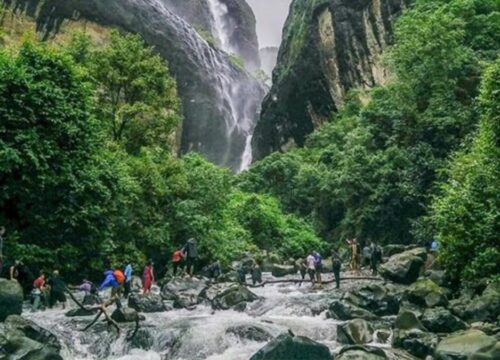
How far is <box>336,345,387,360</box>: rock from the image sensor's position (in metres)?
12.8

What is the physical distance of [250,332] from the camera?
1692 centimetres

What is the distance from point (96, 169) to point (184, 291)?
6.46 m

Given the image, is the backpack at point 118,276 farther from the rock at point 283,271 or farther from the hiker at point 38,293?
the rock at point 283,271

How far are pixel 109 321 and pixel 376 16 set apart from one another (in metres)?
50.5

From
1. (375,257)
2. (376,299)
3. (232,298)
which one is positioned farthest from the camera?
(375,257)

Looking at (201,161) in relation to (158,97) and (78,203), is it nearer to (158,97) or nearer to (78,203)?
(158,97)

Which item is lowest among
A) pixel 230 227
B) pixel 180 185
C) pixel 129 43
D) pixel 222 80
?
pixel 230 227

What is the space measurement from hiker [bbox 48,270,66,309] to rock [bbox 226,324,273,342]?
6.96 m

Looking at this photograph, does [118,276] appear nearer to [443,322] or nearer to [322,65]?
[443,322]

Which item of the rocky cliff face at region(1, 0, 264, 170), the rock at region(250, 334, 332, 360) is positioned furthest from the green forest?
the rocky cliff face at region(1, 0, 264, 170)

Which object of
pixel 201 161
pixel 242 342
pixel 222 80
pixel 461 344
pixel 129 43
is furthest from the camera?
pixel 222 80

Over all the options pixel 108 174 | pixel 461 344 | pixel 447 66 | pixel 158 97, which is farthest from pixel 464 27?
pixel 461 344

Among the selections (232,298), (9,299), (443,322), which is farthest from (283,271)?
(9,299)

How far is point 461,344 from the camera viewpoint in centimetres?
1330
